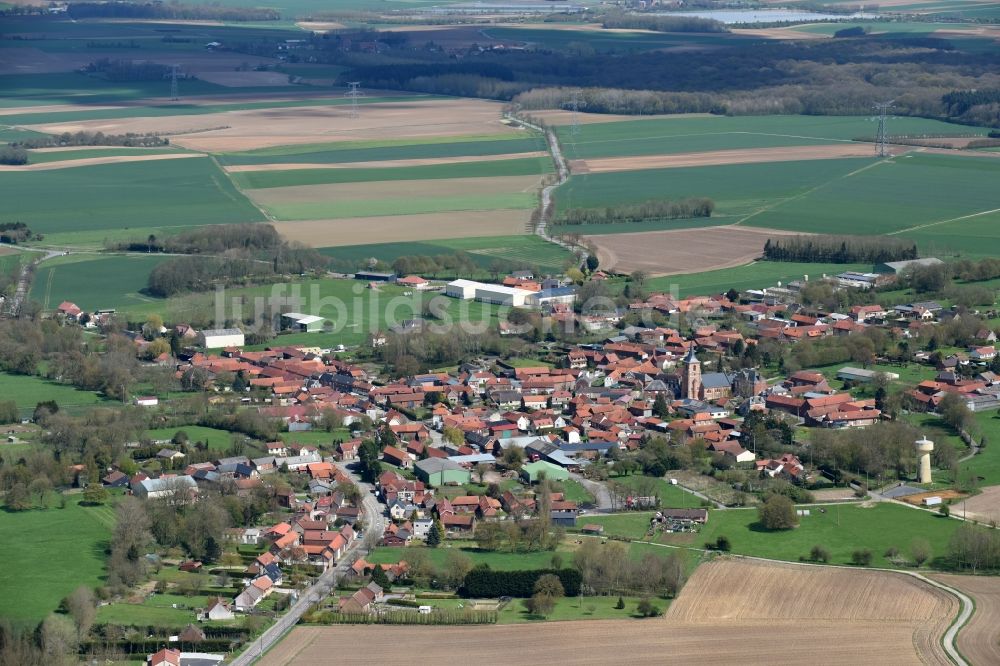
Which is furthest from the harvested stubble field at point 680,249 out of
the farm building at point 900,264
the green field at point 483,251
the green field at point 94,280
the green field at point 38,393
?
the green field at point 38,393

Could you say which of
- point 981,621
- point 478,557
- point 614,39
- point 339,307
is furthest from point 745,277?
point 614,39

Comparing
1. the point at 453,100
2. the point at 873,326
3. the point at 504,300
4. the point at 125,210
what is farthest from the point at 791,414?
the point at 453,100

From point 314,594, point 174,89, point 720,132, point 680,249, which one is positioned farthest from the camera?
point 174,89

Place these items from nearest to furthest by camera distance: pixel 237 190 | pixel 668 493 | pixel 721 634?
1. pixel 721 634
2. pixel 668 493
3. pixel 237 190

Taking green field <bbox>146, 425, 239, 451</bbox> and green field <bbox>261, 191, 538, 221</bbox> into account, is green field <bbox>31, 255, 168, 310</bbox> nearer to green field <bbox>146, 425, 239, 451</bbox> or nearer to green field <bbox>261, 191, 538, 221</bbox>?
green field <bbox>261, 191, 538, 221</bbox>

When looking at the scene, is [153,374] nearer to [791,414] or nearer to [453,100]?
[791,414]

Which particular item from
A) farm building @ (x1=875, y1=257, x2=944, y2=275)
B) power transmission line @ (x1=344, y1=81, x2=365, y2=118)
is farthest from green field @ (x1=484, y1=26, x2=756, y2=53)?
farm building @ (x1=875, y1=257, x2=944, y2=275)

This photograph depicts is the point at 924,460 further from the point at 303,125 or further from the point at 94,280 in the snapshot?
the point at 303,125

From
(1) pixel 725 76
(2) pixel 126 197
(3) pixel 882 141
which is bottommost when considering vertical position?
(2) pixel 126 197
